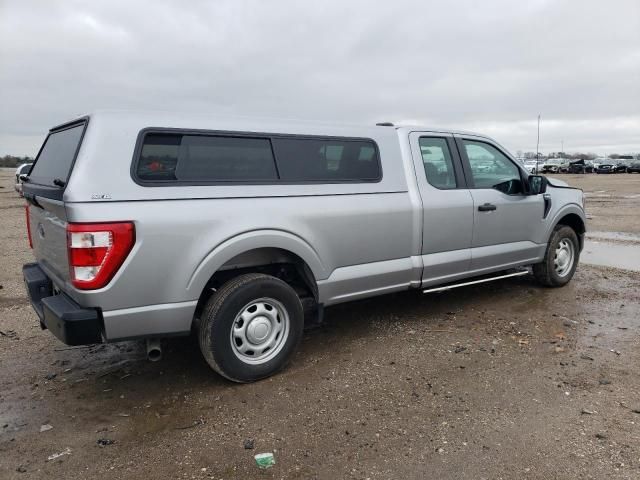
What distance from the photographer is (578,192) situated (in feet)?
21.3

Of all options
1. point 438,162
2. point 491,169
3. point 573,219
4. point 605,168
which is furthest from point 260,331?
point 605,168

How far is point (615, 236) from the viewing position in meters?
A: 10.4

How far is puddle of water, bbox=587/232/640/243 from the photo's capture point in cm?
999

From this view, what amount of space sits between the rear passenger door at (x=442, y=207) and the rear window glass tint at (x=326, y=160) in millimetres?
545

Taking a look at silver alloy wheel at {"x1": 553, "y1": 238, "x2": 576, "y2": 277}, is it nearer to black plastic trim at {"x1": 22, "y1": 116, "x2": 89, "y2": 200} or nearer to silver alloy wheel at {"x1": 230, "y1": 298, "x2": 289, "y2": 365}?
silver alloy wheel at {"x1": 230, "y1": 298, "x2": 289, "y2": 365}

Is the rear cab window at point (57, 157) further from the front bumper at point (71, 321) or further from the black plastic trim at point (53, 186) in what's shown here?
the front bumper at point (71, 321)

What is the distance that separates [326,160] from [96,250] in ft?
6.30

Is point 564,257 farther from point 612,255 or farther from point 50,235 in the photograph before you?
point 50,235

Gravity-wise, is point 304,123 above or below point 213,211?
above

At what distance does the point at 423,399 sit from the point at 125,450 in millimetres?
1937

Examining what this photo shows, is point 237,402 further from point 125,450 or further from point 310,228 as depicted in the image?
point 310,228

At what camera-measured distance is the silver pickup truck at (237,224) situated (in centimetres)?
316

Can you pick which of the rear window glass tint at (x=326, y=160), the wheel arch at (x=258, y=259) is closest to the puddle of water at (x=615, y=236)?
the rear window glass tint at (x=326, y=160)

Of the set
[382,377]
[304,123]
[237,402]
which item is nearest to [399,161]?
[304,123]
